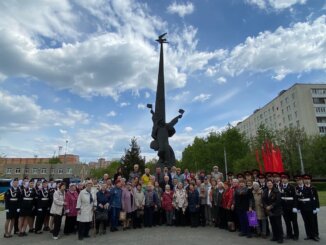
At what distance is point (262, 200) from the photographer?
29.3 ft

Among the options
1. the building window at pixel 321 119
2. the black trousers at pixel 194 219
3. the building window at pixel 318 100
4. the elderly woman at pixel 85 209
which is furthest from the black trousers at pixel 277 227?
the building window at pixel 318 100

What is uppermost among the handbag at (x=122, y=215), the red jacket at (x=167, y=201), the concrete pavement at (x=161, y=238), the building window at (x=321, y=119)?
the building window at (x=321, y=119)

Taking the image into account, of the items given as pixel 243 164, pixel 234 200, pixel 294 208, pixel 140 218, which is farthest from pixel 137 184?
pixel 243 164

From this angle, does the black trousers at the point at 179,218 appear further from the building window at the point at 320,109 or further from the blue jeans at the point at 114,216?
the building window at the point at 320,109

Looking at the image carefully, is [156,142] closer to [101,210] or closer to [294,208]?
[101,210]

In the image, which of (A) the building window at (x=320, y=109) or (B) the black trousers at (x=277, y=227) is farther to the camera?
(A) the building window at (x=320, y=109)

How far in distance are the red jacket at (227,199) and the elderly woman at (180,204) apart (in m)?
1.49

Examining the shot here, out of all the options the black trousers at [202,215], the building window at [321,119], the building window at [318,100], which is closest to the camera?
the black trousers at [202,215]

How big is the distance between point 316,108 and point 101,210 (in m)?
63.5

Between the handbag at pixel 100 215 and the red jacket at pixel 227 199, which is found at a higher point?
the red jacket at pixel 227 199

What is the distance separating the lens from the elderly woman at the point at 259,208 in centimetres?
897

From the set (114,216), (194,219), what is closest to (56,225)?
(114,216)

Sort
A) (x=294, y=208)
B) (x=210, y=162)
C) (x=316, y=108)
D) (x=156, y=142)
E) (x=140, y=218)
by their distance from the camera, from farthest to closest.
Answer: (x=316, y=108) → (x=210, y=162) → (x=156, y=142) → (x=140, y=218) → (x=294, y=208)

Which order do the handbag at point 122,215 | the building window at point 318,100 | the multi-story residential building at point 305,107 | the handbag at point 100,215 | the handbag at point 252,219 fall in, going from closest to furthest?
the handbag at point 252,219 → the handbag at point 100,215 → the handbag at point 122,215 → the multi-story residential building at point 305,107 → the building window at point 318,100
